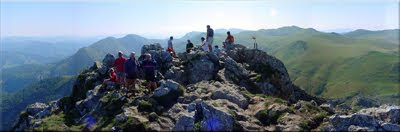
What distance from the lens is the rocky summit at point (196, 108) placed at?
30.4m

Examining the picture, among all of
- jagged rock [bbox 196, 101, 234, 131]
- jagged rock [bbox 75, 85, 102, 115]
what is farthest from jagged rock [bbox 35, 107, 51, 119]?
jagged rock [bbox 196, 101, 234, 131]

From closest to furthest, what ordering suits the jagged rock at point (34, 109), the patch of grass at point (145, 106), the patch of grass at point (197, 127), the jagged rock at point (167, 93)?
the patch of grass at point (197, 127)
the patch of grass at point (145, 106)
the jagged rock at point (167, 93)
the jagged rock at point (34, 109)

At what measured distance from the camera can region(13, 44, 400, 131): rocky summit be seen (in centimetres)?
3042

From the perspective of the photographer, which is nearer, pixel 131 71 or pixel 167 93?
pixel 167 93

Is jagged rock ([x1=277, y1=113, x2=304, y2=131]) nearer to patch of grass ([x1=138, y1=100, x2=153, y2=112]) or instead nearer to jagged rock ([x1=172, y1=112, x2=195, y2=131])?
jagged rock ([x1=172, y1=112, x2=195, y2=131])

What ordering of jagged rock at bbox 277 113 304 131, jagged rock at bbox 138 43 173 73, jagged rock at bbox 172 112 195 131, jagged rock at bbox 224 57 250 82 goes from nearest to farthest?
1. jagged rock at bbox 172 112 195 131
2. jagged rock at bbox 277 113 304 131
3. jagged rock at bbox 224 57 250 82
4. jagged rock at bbox 138 43 173 73

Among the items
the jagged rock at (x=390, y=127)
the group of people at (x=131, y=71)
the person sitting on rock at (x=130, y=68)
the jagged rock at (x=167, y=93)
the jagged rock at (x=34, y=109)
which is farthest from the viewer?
the jagged rock at (x=34, y=109)

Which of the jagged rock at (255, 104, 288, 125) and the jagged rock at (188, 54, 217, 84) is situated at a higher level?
the jagged rock at (188, 54, 217, 84)

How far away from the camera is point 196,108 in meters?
33.2

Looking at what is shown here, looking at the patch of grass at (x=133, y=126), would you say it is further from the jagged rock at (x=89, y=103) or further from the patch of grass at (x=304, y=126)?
the patch of grass at (x=304, y=126)

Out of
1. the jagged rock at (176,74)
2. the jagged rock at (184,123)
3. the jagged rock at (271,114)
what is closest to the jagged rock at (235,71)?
the jagged rock at (176,74)

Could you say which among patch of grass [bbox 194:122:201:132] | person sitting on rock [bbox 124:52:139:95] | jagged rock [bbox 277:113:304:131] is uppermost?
person sitting on rock [bbox 124:52:139:95]

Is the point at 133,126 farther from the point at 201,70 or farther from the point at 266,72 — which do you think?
A: the point at 266,72

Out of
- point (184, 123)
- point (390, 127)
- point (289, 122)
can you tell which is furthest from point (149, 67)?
point (390, 127)
